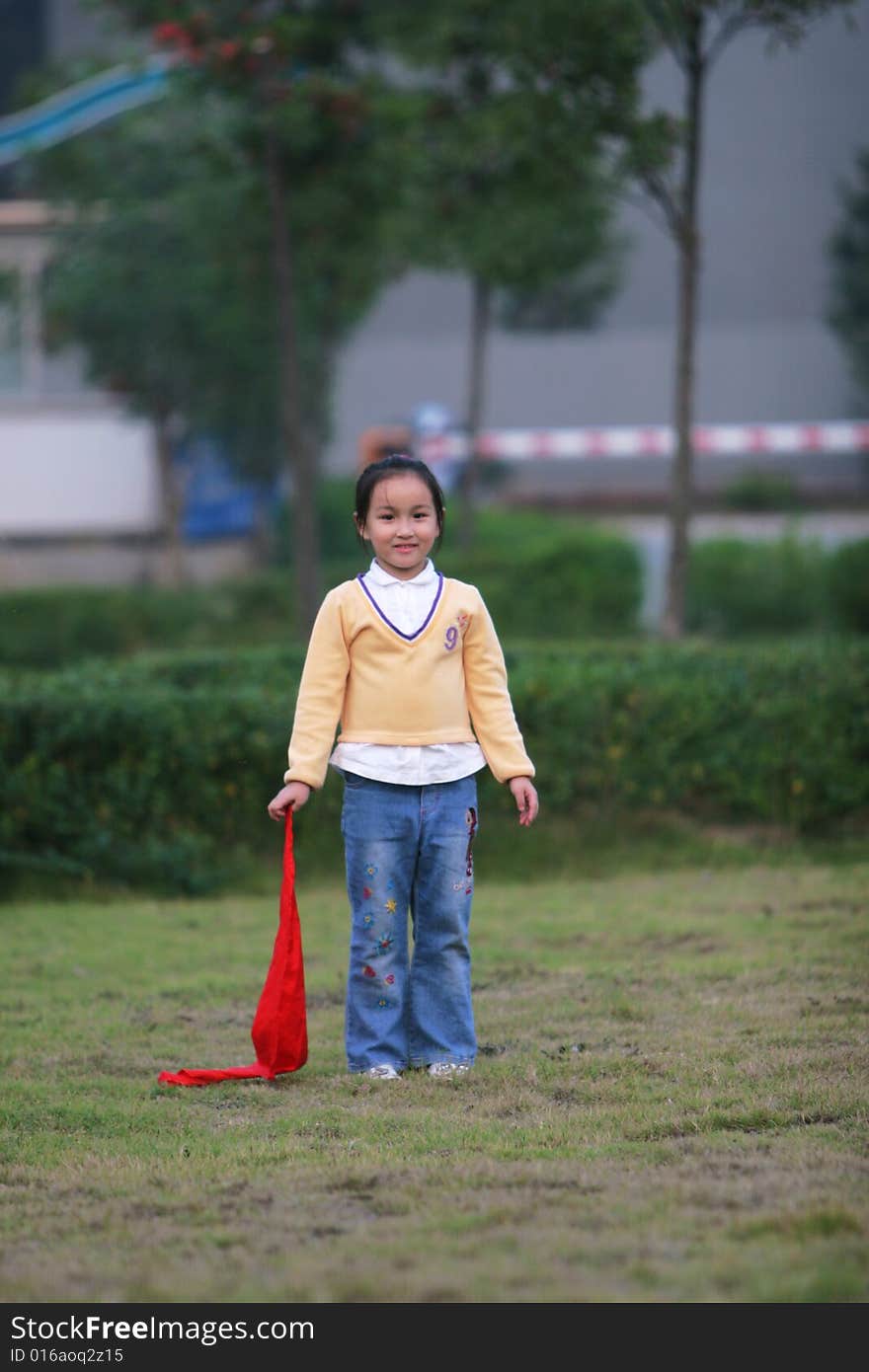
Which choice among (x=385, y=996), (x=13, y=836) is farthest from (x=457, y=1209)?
(x=13, y=836)

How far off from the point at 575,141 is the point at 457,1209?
8.09 m

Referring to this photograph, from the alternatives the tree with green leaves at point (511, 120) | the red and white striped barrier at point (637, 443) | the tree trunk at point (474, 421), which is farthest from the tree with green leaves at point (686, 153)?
the red and white striped barrier at point (637, 443)

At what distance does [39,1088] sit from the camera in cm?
432

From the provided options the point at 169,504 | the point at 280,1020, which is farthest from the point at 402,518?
the point at 169,504

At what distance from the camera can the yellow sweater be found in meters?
4.34

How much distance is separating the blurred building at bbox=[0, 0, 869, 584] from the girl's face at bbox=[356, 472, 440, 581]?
17.8 metres

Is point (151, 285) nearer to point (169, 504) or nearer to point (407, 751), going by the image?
point (169, 504)

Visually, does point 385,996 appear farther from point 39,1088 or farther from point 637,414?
point 637,414

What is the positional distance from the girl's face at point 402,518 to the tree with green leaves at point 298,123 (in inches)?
291

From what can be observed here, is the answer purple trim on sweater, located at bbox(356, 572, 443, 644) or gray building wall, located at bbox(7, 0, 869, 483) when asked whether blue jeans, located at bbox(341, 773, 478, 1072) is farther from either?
gray building wall, located at bbox(7, 0, 869, 483)

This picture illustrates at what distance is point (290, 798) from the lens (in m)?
4.25

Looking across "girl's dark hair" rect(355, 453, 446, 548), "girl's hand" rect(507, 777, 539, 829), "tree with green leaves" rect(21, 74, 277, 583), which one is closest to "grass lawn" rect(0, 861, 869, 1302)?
"girl's hand" rect(507, 777, 539, 829)

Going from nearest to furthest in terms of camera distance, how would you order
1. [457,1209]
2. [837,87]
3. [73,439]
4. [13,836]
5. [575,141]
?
[457,1209]
[13,836]
[575,141]
[73,439]
[837,87]

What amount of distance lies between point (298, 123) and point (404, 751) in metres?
7.88
